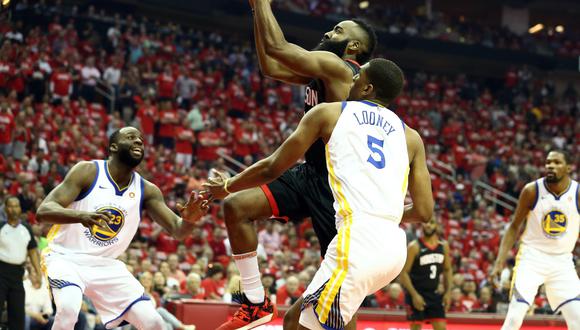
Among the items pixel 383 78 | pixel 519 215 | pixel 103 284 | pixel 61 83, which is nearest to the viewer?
pixel 383 78

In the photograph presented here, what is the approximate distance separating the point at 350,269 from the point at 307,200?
1.13 m

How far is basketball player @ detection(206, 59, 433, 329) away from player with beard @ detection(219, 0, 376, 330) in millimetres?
527

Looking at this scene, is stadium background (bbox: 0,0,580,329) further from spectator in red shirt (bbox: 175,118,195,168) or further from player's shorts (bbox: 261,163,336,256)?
player's shorts (bbox: 261,163,336,256)

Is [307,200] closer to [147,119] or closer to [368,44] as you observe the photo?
[368,44]

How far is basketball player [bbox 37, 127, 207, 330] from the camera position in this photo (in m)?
6.70

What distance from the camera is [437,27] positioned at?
106ft

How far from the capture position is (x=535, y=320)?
12094 mm

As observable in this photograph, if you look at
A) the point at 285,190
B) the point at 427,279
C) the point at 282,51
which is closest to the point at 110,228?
the point at 285,190

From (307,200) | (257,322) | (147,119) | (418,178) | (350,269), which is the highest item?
(147,119)

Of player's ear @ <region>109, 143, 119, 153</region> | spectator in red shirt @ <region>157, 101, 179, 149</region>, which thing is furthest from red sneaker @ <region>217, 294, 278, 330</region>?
spectator in red shirt @ <region>157, 101, 179, 149</region>

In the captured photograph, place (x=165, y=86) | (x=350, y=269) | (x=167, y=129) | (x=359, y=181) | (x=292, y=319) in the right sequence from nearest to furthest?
1. (x=350, y=269)
2. (x=359, y=181)
3. (x=292, y=319)
4. (x=167, y=129)
5. (x=165, y=86)

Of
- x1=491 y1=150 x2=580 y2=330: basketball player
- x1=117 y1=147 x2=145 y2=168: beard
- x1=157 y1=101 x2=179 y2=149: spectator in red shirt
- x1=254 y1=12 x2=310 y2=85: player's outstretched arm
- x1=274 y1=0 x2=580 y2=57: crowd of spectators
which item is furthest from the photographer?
x1=274 y1=0 x2=580 y2=57: crowd of spectators

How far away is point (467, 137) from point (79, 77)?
1296 cm

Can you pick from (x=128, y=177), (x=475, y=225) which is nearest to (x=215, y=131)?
(x=475, y=225)
